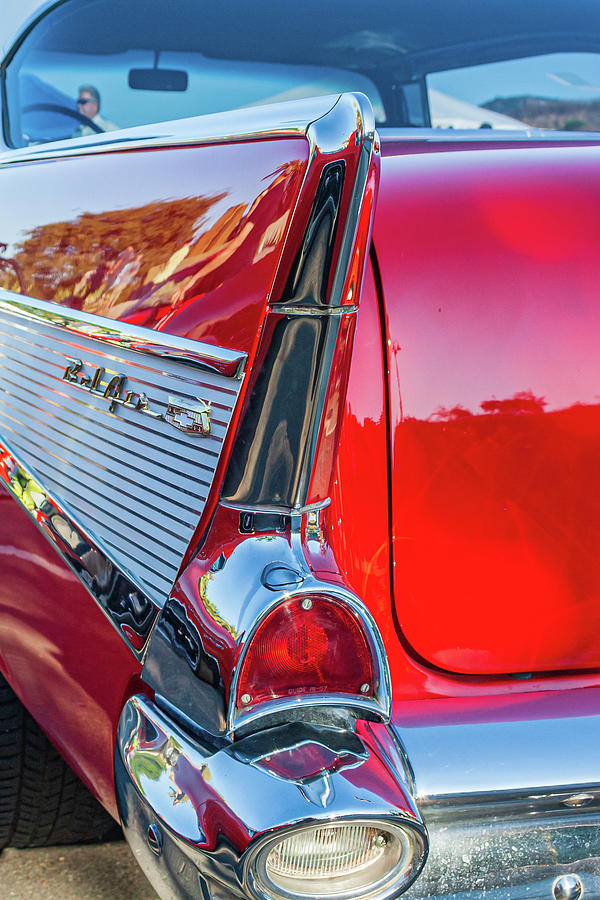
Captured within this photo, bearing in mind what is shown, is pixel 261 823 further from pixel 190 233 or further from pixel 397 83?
pixel 397 83

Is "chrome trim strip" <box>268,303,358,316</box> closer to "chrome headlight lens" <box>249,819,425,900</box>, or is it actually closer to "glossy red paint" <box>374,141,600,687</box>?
"glossy red paint" <box>374,141,600,687</box>

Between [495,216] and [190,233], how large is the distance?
1.39 feet

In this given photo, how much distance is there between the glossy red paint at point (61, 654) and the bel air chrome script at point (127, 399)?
0.27 metres

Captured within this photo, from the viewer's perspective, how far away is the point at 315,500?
44.3 inches

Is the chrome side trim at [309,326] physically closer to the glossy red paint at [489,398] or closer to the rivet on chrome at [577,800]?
the glossy red paint at [489,398]

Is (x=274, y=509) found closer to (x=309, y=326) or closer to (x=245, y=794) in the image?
(x=309, y=326)

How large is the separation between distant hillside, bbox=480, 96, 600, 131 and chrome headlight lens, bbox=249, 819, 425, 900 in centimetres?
198

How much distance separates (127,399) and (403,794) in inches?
24.7

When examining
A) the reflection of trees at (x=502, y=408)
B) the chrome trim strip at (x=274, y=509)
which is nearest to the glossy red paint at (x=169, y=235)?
the chrome trim strip at (x=274, y=509)

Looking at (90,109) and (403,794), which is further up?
(90,109)

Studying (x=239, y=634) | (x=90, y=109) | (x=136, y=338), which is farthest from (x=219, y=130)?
(x=90, y=109)

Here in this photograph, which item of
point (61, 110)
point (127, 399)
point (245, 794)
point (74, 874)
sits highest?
point (61, 110)

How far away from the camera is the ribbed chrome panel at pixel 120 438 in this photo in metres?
1.16

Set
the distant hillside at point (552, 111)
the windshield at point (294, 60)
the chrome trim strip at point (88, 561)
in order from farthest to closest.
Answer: the distant hillside at point (552, 111)
the windshield at point (294, 60)
the chrome trim strip at point (88, 561)
